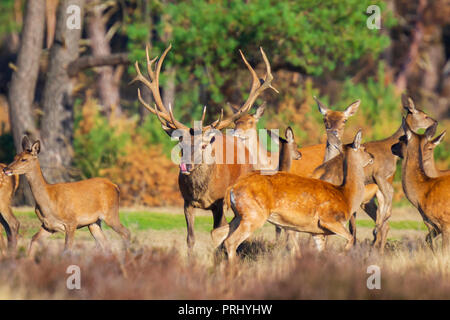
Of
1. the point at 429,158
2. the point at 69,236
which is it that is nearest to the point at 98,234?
the point at 69,236

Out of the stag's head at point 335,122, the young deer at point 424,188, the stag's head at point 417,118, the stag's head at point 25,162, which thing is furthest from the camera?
the stag's head at point 417,118

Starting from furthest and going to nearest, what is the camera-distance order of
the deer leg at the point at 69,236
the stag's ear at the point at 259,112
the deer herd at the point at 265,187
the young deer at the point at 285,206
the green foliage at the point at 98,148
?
the green foliage at the point at 98,148, the stag's ear at the point at 259,112, the deer leg at the point at 69,236, the deer herd at the point at 265,187, the young deer at the point at 285,206

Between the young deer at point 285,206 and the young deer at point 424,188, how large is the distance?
893mm

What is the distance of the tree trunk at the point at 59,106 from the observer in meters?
20.1

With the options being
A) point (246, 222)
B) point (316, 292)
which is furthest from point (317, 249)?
point (316, 292)

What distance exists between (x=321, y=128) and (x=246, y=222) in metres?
12.0

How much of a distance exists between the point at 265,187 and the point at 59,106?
1140 centimetres

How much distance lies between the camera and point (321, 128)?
2153 cm

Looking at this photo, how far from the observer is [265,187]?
32.6ft

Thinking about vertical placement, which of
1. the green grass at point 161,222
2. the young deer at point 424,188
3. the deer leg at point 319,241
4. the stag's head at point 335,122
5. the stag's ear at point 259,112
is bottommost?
the green grass at point 161,222

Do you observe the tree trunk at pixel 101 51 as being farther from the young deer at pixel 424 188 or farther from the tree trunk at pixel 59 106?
the young deer at pixel 424 188

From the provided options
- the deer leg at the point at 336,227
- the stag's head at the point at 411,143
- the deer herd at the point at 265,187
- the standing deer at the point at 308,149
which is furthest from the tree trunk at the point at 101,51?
the deer leg at the point at 336,227

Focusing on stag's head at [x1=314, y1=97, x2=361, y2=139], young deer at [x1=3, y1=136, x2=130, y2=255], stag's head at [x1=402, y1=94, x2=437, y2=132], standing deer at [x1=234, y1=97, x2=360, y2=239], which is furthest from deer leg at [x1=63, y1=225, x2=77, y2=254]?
stag's head at [x1=402, y1=94, x2=437, y2=132]

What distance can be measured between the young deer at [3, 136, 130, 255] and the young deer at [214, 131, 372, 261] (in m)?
2.11
